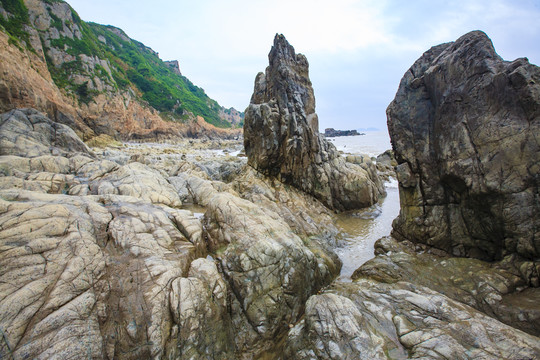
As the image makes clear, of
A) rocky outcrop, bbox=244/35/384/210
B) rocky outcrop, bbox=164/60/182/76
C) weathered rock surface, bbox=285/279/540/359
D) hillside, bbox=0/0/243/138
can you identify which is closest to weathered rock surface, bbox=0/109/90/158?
hillside, bbox=0/0/243/138

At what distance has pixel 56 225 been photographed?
6.88m

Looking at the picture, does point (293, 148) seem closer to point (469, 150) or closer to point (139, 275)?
point (469, 150)

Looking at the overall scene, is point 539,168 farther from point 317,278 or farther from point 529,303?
point 317,278

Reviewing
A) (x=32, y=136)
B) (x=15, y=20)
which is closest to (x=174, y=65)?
(x=15, y=20)

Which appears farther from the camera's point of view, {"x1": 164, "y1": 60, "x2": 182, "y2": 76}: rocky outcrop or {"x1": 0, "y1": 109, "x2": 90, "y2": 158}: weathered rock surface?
{"x1": 164, "y1": 60, "x2": 182, "y2": 76}: rocky outcrop

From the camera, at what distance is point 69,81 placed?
5028cm

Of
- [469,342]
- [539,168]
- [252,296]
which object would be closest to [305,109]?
[539,168]

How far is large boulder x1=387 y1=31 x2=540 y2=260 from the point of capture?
8.24m

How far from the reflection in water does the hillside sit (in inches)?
1434

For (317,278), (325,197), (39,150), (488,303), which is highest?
(39,150)

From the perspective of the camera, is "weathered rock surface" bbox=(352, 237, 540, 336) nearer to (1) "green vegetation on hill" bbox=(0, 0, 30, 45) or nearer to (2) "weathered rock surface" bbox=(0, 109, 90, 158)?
(2) "weathered rock surface" bbox=(0, 109, 90, 158)

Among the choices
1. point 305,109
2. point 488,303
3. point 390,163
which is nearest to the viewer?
point 488,303

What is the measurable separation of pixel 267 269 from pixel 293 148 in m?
12.5

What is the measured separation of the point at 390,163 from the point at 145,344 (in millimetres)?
39495
